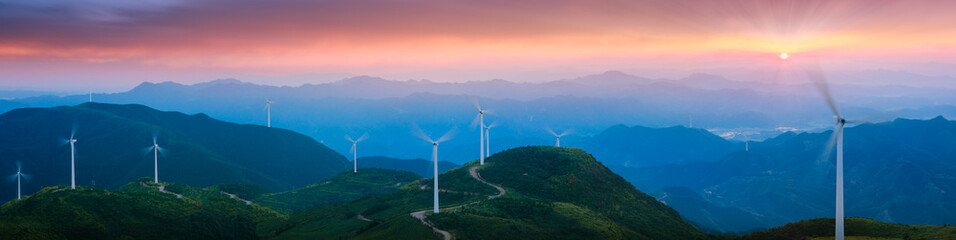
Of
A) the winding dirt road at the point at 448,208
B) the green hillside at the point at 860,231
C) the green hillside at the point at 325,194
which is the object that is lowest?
the green hillside at the point at 325,194

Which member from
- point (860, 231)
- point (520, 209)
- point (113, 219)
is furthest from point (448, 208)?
point (860, 231)

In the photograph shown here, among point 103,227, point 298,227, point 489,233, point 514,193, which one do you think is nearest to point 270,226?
point 298,227

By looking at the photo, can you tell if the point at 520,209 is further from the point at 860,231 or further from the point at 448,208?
the point at 860,231

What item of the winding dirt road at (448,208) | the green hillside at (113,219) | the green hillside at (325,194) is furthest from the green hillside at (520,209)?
the green hillside at (325,194)

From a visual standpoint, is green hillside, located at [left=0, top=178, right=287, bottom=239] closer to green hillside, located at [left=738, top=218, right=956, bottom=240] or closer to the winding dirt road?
the winding dirt road

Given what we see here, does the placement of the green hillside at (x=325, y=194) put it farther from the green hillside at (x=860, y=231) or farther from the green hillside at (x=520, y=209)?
the green hillside at (x=860, y=231)

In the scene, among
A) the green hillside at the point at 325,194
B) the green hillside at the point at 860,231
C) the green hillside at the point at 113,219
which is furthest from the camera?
the green hillside at the point at 325,194

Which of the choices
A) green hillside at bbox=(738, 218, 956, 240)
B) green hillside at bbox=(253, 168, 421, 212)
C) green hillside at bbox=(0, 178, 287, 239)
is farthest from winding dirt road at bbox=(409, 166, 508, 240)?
green hillside at bbox=(738, 218, 956, 240)
